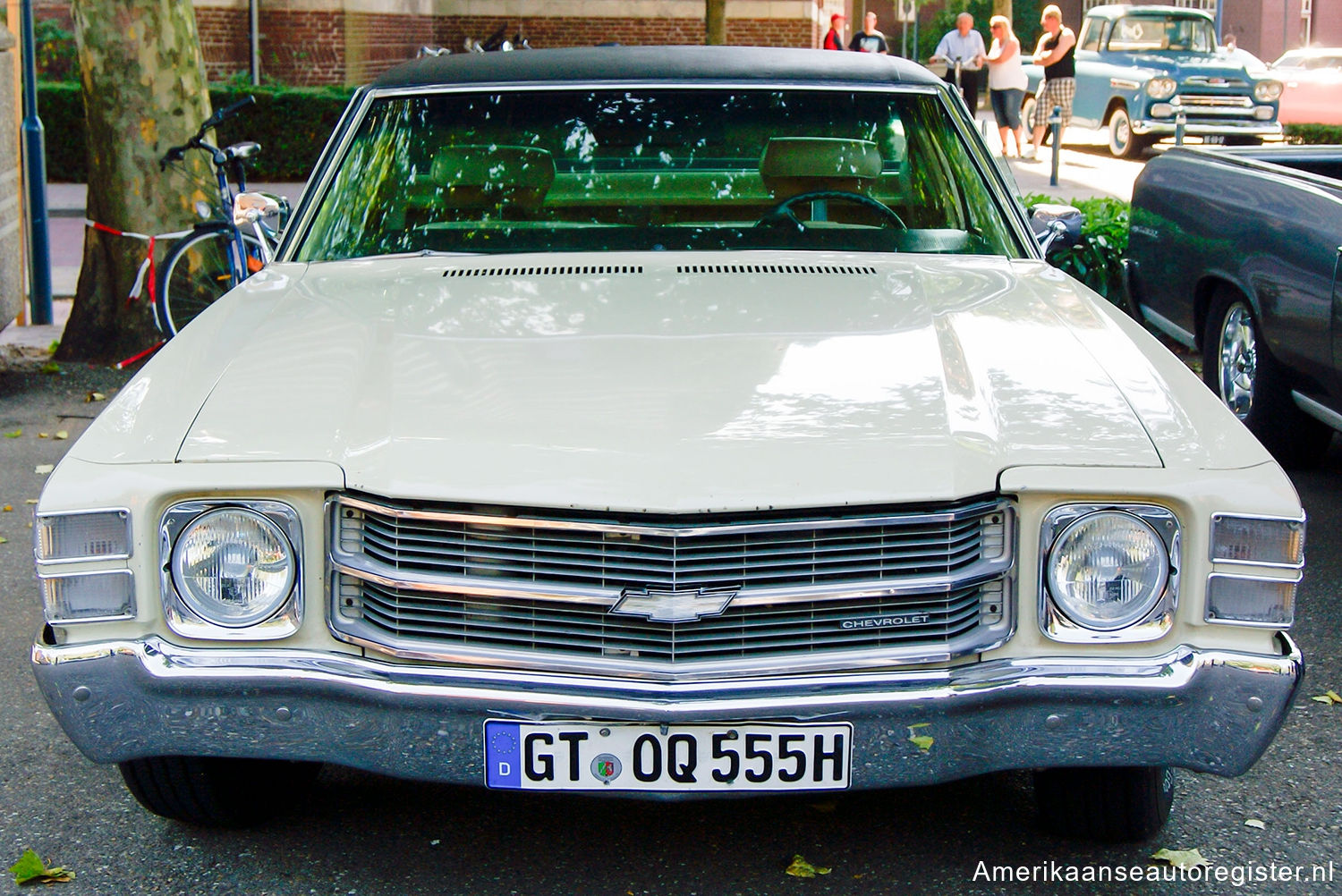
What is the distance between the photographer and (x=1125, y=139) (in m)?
20.3

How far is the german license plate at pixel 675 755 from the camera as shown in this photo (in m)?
2.61

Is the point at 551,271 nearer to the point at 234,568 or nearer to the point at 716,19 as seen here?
the point at 234,568

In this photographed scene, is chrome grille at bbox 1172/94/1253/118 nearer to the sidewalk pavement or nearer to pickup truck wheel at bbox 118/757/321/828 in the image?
the sidewalk pavement

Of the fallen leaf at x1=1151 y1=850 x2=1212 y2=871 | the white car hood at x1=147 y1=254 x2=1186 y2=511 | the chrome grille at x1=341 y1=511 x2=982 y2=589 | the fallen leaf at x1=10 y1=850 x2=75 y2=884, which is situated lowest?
the fallen leaf at x1=10 y1=850 x2=75 y2=884

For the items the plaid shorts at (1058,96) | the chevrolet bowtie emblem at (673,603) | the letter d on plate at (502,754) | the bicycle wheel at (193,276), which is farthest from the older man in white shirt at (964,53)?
the letter d on plate at (502,754)

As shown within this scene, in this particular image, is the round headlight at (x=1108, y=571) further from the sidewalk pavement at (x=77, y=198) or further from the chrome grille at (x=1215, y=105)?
the chrome grille at (x=1215, y=105)

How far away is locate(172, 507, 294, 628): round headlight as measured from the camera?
2689mm

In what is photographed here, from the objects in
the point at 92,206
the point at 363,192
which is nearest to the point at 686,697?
the point at 363,192

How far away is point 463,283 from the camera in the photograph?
11.8 ft

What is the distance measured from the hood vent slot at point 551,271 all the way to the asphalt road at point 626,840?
3.85 ft

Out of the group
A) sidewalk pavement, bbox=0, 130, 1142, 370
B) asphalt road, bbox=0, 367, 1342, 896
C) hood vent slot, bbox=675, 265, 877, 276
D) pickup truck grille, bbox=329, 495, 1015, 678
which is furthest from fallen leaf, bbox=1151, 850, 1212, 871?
sidewalk pavement, bbox=0, 130, 1142, 370

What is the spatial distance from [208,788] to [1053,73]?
2001 centimetres

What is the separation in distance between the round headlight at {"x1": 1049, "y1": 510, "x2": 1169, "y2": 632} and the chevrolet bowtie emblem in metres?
0.57

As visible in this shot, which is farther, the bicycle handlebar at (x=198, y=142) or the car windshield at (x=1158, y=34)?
the car windshield at (x=1158, y=34)
